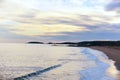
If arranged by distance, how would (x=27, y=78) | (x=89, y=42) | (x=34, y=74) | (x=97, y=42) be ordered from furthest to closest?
(x=89, y=42)
(x=97, y=42)
(x=34, y=74)
(x=27, y=78)

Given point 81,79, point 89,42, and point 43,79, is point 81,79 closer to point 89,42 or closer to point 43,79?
point 43,79

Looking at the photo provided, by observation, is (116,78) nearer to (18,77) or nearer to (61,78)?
(61,78)

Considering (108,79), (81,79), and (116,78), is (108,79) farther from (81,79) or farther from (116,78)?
(81,79)

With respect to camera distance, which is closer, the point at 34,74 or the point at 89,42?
the point at 34,74

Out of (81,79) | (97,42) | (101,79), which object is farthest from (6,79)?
(97,42)

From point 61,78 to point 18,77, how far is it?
3.05 meters

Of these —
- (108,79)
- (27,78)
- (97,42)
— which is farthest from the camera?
(97,42)

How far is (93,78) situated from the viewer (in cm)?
1661

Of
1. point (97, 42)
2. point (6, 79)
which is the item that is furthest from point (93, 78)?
point (97, 42)

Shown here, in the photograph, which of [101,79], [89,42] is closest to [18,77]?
[101,79]

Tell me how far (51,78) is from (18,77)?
7.59ft

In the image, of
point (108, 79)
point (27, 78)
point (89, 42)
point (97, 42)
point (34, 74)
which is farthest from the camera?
point (89, 42)

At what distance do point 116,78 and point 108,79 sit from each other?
2.03 feet

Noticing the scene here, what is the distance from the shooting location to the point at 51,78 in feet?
55.4
